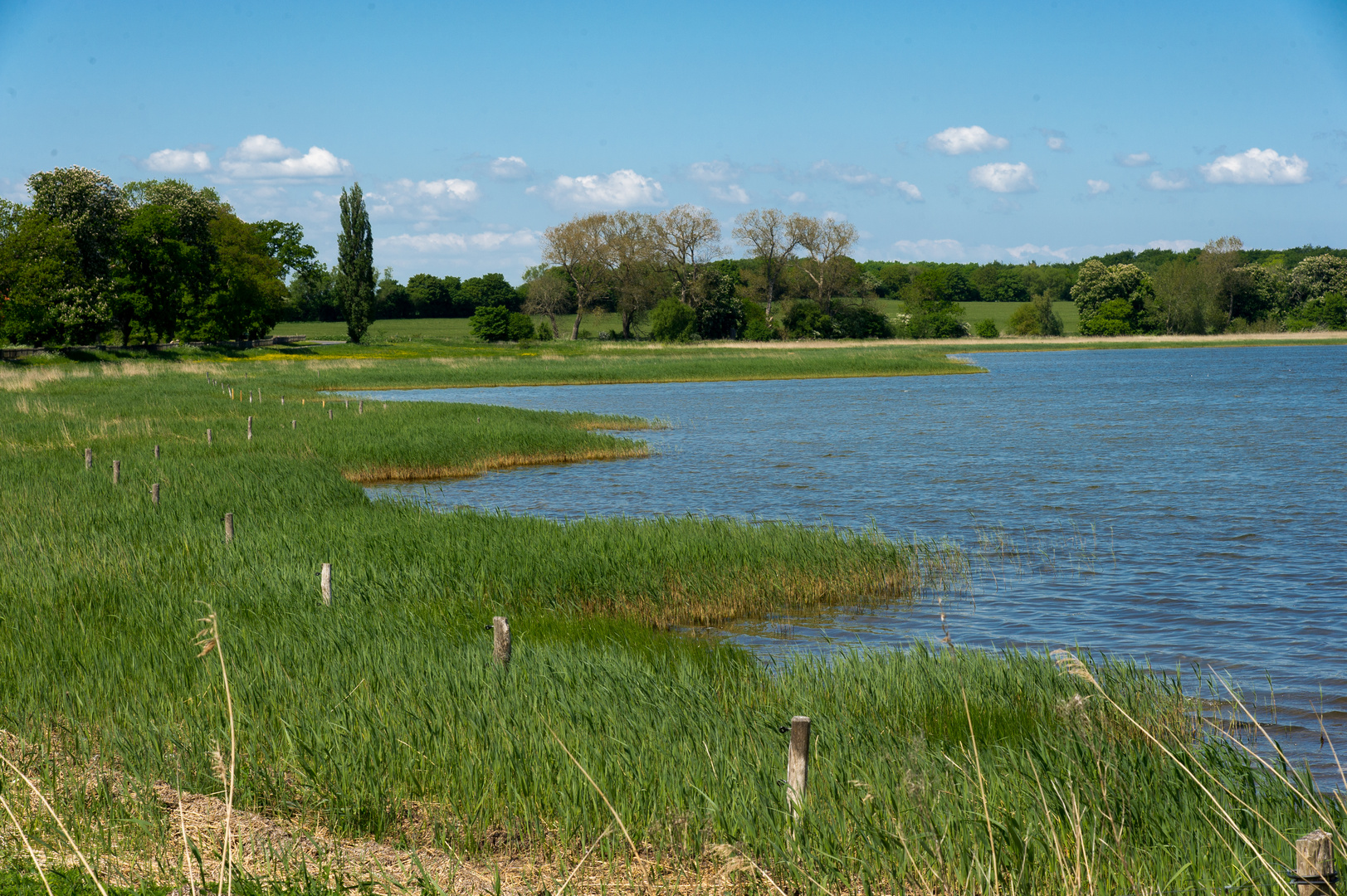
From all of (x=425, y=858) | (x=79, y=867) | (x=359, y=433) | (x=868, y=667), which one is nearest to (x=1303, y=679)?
(x=868, y=667)

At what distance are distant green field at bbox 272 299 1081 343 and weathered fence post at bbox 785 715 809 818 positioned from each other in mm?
108676

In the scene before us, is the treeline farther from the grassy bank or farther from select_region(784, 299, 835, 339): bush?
the grassy bank

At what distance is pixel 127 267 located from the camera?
84.9 m

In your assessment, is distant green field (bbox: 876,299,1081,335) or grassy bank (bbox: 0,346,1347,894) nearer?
grassy bank (bbox: 0,346,1347,894)

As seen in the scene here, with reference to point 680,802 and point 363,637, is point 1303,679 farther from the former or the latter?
point 363,637

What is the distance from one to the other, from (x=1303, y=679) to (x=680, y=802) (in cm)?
813

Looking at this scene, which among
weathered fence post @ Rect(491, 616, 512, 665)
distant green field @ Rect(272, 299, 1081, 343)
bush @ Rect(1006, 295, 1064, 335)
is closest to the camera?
weathered fence post @ Rect(491, 616, 512, 665)

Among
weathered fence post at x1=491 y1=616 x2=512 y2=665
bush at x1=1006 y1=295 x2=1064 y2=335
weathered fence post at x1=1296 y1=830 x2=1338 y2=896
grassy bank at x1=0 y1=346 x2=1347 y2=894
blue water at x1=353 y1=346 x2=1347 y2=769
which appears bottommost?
blue water at x1=353 y1=346 x2=1347 y2=769

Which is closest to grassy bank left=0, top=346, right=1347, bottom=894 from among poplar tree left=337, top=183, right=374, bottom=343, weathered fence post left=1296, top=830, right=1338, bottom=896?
weathered fence post left=1296, top=830, right=1338, bottom=896

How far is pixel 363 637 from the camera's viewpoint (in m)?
10.3

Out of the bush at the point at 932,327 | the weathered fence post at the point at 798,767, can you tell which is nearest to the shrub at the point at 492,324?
the bush at the point at 932,327

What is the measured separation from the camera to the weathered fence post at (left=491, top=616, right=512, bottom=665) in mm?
9070

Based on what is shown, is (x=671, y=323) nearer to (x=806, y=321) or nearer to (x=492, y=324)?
(x=806, y=321)

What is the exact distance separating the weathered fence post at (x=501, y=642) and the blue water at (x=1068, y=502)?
4304 mm
